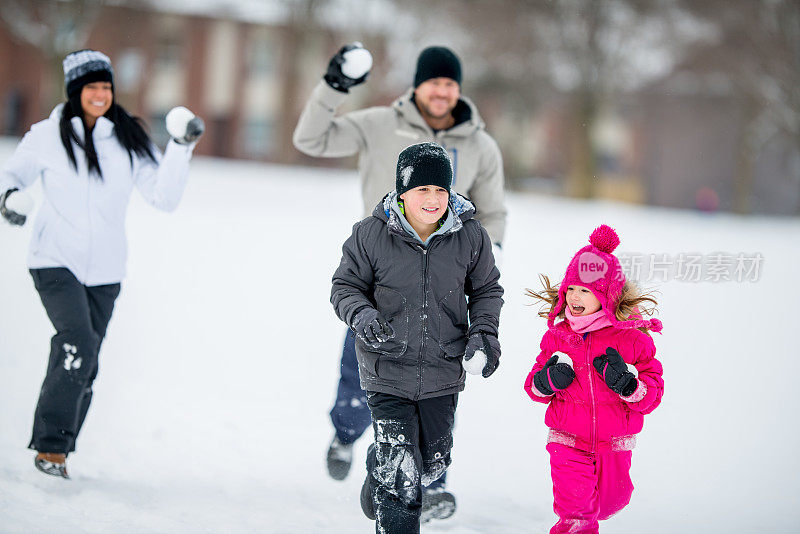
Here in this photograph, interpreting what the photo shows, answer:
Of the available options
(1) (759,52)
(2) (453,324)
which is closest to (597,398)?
(2) (453,324)

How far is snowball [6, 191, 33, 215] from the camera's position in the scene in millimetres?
3295

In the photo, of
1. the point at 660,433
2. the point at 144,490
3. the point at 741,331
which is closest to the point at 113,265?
the point at 144,490

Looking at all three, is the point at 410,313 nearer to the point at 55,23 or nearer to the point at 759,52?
the point at 759,52

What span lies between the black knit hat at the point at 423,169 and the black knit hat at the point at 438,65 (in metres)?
0.84

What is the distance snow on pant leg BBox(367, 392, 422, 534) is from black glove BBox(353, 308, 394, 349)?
11.6 inches

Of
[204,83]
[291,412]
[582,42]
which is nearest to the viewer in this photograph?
[291,412]

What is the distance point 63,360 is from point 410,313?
1.56 m

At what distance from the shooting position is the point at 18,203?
10.8 ft

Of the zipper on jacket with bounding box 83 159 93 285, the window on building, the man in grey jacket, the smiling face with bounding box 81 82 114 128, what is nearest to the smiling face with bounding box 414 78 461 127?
the man in grey jacket

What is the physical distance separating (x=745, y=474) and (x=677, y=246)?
704cm

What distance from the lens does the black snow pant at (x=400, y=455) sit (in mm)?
2729

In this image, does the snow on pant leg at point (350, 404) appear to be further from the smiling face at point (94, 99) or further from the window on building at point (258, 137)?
the window on building at point (258, 137)

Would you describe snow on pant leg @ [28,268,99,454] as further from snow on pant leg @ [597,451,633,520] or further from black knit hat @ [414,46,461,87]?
snow on pant leg @ [597,451,633,520]

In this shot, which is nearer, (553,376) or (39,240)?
(553,376)
